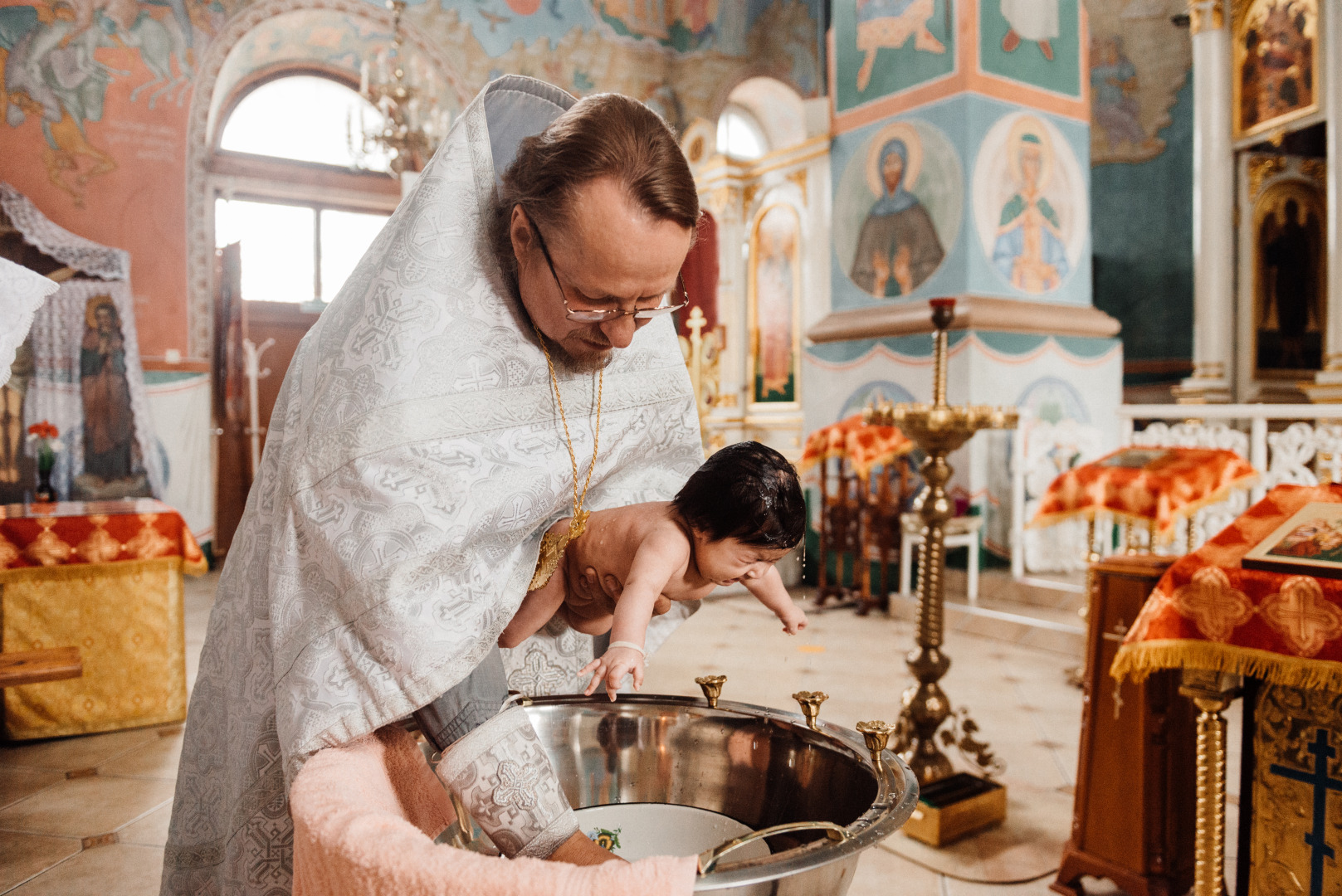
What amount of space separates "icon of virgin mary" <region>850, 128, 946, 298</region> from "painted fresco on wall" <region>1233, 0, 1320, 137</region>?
12.5 feet

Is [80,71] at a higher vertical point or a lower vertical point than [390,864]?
higher

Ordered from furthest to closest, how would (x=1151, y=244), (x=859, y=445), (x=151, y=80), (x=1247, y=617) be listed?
(x=1151, y=244) < (x=151, y=80) < (x=859, y=445) < (x=1247, y=617)

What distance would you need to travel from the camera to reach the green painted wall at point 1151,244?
9820 mm

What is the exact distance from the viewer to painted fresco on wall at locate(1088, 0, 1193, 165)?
9719mm

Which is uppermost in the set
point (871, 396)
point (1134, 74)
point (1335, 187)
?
point (1134, 74)

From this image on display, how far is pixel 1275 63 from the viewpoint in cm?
782

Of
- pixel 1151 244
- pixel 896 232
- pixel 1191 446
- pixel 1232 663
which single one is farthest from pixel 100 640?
pixel 1151 244

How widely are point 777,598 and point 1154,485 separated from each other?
9.51 feet

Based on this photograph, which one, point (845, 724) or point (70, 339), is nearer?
point (845, 724)

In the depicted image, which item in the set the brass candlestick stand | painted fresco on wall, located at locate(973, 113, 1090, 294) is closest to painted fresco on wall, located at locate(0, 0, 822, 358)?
painted fresco on wall, located at locate(973, 113, 1090, 294)

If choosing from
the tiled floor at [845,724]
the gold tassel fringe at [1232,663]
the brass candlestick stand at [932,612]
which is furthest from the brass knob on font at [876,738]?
the brass candlestick stand at [932,612]

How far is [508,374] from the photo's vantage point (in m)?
1.07

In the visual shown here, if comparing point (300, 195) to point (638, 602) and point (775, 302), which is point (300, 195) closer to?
point (775, 302)

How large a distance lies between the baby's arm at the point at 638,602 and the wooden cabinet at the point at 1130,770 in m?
1.74
